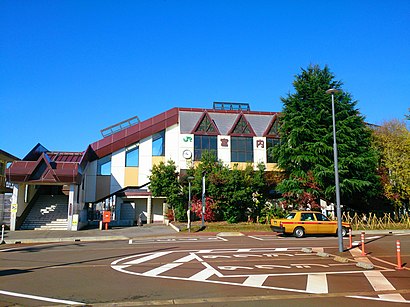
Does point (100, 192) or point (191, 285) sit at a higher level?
point (100, 192)

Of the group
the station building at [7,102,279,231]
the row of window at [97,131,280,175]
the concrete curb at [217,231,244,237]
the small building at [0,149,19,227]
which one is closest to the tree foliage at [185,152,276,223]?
the station building at [7,102,279,231]

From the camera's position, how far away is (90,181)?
1527 inches

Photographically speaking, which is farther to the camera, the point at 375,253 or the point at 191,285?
the point at 375,253

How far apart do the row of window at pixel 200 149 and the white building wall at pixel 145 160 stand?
18.0 inches

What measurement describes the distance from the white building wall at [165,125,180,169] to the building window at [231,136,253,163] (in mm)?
6455

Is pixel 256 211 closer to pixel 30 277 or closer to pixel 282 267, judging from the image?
pixel 282 267

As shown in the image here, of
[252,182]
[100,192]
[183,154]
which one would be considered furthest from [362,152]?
[100,192]

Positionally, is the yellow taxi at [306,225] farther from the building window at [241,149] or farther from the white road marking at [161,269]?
the building window at [241,149]

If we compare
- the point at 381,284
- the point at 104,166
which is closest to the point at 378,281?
the point at 381,284

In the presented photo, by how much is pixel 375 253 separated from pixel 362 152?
20.6 metres

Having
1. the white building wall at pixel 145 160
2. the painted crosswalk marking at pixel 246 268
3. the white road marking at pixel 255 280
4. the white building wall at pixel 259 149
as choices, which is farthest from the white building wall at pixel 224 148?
the white road marking at pixel 255 280

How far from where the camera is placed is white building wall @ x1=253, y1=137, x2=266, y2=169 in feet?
134

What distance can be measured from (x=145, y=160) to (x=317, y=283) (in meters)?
32.5

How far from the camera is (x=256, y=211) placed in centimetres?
3578
